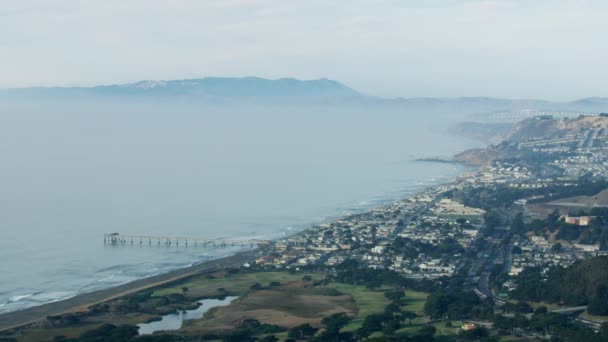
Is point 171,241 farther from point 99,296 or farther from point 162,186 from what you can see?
point 162,186

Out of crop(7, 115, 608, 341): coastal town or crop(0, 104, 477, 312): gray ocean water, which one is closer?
crop(7, 115, 608, 341): coastal town

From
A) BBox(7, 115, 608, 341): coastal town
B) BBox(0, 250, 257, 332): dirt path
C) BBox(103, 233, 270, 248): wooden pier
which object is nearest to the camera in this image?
BBox(7, 115, 608, 341): coastal town

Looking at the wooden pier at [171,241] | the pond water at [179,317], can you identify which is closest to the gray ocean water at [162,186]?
the wooden pier at [171,241]

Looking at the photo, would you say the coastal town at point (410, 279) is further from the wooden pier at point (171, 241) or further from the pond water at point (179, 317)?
the pond water at point (179, 317)

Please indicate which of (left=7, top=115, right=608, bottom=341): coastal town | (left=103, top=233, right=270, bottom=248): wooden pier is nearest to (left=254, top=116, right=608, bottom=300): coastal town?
(left=7, top=115, right=608, bottom=341): coastal town

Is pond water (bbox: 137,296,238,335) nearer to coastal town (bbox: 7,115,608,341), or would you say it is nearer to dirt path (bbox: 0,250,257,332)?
coastal town (bbox: 7,115,608,341)

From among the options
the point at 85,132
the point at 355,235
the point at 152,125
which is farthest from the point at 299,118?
the point at 355,235

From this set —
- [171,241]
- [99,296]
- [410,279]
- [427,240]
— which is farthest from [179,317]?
[427,240]
